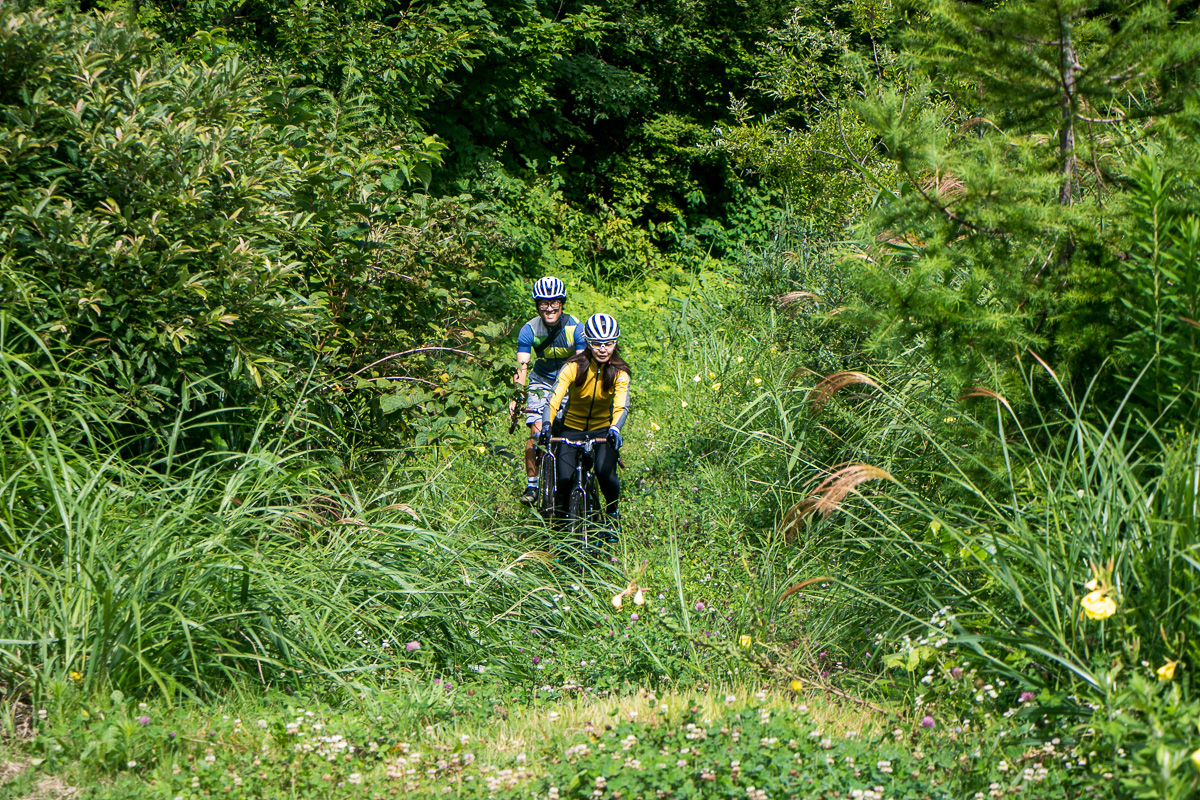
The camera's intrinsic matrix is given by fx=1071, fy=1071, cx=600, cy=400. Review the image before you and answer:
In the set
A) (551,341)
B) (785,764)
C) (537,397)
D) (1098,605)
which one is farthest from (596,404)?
(1098,605)

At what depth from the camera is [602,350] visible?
23.8ft

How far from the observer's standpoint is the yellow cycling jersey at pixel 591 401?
7352 millimetres

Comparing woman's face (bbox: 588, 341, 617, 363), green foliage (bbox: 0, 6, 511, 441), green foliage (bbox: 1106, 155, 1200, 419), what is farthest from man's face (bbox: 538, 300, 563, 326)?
green foliage (bbox: 1106, 155, 1200, 419)

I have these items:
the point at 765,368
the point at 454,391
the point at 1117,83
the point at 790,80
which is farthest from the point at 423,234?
the point at 790,80

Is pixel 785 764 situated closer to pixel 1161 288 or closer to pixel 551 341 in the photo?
pixel 1161 288

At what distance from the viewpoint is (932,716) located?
403 centimetres

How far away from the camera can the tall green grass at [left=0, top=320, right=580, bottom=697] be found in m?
4.14

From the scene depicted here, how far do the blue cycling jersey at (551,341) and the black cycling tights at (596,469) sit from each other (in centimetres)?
98

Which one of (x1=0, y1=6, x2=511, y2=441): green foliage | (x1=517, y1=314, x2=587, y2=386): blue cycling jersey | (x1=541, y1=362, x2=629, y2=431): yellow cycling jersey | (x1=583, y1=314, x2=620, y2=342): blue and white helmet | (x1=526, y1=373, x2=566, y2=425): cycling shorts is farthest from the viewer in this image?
(x1=517, y1=314, x2=587, y2=386): blue cycling jersey

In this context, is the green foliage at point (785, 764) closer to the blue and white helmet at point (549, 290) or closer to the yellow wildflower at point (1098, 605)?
the yellow wildflower at point (1098, 605)

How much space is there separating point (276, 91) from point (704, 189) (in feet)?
46.2

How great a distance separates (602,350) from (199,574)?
3456mm

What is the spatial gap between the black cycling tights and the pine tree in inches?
110

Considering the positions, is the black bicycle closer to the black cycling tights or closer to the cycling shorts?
the black cycling tights
